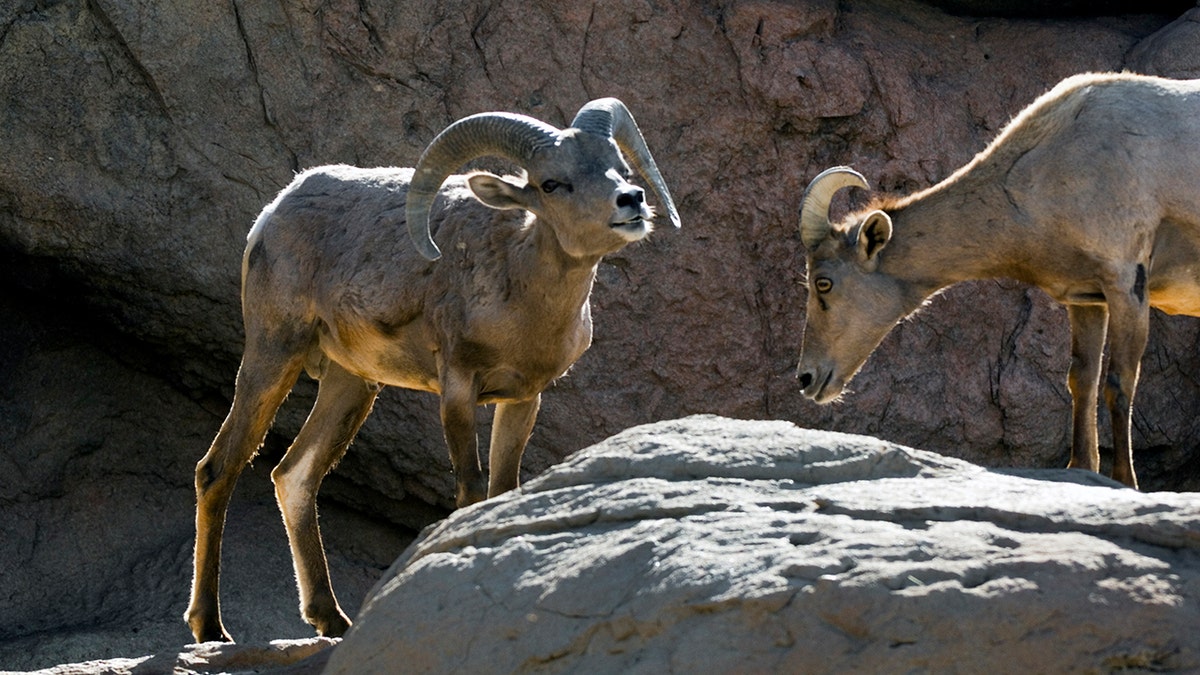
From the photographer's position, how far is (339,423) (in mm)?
8320

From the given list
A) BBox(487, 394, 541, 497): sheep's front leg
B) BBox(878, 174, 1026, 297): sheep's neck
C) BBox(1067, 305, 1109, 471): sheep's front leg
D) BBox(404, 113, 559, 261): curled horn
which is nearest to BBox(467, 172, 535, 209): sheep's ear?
BBox(404, 113, 559, 261): curled horn

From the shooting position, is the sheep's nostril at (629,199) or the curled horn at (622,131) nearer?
the sheep's nostril at (629,199)

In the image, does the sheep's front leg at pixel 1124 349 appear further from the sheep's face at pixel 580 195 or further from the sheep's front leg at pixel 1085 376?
the sheep's face at pixel 580 195

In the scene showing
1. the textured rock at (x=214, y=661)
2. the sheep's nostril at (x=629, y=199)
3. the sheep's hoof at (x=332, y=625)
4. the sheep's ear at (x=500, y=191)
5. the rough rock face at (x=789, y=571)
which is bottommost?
the sheep's hoof at (x=332, y=625)

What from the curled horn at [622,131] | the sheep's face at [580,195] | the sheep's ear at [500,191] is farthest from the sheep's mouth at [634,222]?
the sheep's ear at [500,191]

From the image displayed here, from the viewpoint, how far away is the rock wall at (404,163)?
979 centimetres

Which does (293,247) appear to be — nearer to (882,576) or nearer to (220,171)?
(220,171)

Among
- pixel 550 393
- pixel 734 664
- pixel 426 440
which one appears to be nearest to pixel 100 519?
pixel 426 440

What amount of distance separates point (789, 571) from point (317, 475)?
4431 mm

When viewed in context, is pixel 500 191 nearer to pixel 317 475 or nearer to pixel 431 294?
pixel 431 294

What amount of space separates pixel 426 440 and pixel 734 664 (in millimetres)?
6066

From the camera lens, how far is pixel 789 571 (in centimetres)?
421

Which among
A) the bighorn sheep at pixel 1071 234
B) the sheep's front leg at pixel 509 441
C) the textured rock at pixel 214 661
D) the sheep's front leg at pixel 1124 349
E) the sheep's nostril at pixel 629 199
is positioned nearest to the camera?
the textured rock at pixel 214 661

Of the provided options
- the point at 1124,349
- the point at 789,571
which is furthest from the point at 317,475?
the point at 789,571
